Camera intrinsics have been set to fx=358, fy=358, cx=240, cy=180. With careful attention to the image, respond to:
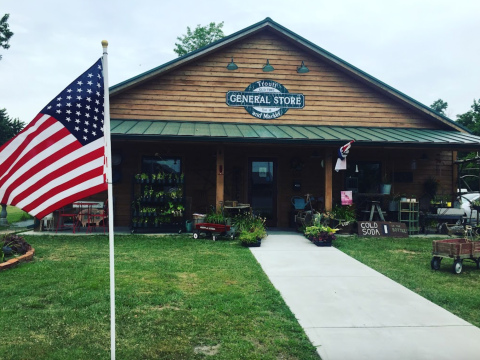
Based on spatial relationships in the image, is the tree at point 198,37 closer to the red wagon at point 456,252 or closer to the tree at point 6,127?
the tree at point 6,127

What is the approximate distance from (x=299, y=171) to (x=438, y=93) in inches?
2151

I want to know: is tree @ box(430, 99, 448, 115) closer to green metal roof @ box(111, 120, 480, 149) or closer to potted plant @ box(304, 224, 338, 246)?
green metal roof @ box(111, 120, 480, 149)

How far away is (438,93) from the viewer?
5688 centimetres

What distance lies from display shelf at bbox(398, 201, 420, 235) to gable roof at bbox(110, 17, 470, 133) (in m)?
3.87

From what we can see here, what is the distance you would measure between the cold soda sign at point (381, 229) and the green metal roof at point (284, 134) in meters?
2.47

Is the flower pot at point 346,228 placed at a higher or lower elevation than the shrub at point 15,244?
lower

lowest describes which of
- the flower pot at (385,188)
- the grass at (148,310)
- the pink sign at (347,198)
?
the grass at (148,310)

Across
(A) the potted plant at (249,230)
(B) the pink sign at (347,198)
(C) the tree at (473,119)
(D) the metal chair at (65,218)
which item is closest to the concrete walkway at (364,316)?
(A) the potted plant at (249,230)

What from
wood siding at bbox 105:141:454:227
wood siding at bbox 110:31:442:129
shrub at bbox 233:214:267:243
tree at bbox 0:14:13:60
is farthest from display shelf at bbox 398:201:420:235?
tree at bbox 0:14:13:60

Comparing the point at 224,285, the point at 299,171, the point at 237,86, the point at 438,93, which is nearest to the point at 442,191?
the point at 299,171

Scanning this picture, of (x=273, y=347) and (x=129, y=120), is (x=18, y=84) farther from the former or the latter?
(x=273, y=347)

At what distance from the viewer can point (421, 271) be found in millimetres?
6832

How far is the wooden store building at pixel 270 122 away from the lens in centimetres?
1221

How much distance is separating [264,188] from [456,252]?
7012 mm
